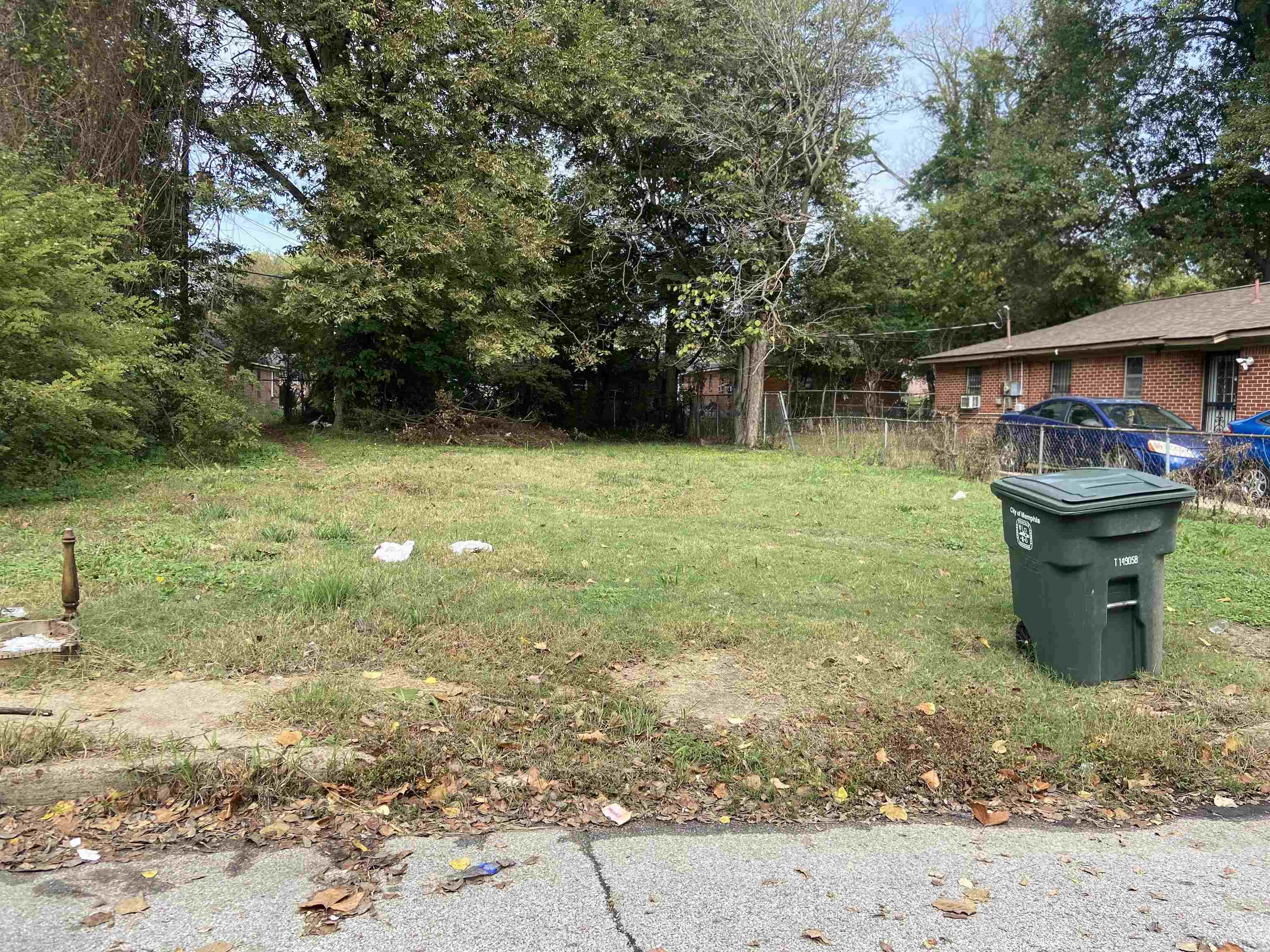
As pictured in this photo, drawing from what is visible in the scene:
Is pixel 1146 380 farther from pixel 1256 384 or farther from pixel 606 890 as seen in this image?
pixel 606 890

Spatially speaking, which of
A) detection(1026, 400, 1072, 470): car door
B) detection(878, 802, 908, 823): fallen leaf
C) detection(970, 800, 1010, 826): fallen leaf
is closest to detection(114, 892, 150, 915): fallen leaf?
detection(878, 802, 908, 823): fallen leaf

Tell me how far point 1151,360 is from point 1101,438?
790 centimetres

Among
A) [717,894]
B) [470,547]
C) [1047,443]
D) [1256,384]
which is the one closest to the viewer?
[717,894]

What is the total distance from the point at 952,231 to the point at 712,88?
509 inches

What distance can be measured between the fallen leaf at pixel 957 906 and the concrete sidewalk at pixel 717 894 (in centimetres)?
4

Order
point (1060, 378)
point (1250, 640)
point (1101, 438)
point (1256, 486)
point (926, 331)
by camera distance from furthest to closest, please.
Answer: point (926, 331)
point (1060, 378)
point (1101, 438)
point (1256, 486)
point (1250, 640)

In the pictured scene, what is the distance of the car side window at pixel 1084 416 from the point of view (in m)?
14.6

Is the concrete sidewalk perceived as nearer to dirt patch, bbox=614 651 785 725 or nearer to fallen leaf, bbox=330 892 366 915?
fallen leaf, bbox=330 892 366 915

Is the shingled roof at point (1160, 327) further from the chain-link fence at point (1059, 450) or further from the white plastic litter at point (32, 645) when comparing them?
the white plastic litter at point (32, 645)

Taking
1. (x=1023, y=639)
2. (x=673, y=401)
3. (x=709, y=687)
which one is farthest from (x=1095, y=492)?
(x=673, y=401)

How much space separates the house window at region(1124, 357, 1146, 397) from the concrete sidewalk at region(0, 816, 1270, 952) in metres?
18.9

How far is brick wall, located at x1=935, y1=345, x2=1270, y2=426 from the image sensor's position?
16.2m

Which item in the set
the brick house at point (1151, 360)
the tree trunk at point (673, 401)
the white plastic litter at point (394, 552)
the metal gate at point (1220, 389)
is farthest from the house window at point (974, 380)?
the white plastic litter at point (394, 552)

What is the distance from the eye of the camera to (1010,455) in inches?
556
